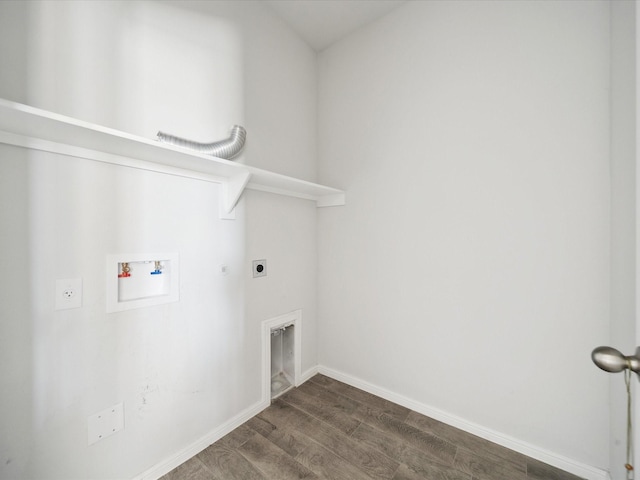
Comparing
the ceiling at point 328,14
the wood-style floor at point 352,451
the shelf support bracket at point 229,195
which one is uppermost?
the ceiling at point 328,14

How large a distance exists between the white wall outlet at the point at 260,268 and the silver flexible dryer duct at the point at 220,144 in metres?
0.75

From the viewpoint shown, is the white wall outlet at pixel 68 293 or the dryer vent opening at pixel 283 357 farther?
the dryer vent opening at pixel 283 357

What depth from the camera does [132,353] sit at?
127 cm

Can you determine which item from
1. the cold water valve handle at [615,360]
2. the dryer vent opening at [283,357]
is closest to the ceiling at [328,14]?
the cold water valve handle at [615,360]

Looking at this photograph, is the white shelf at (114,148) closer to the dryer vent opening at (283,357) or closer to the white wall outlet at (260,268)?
the white wall outlet at (260,268)

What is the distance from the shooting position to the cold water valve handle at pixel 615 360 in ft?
2.03

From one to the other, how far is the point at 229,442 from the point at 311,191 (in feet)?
6.01

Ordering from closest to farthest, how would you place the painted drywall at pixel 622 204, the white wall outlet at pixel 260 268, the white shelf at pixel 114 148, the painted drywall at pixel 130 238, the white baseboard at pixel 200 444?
1. the white shelf at pixel 114 148
2. the painted drywall at pixel 130 238
3. the painted drywall at pixel 622 204
4. the white baseboard at pixel 200 444
5. the white wall outlet at pixel 260 268

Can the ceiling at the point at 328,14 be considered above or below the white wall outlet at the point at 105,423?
above

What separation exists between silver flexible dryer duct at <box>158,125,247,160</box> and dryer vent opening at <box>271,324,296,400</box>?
1.43 m

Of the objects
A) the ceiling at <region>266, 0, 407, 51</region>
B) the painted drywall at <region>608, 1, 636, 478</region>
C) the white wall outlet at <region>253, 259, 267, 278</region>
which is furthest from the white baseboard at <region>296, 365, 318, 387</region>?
the ceiling at <region>266, 0, 407, 51</region>

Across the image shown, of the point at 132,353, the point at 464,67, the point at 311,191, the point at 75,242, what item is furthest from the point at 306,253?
the point at 464,67

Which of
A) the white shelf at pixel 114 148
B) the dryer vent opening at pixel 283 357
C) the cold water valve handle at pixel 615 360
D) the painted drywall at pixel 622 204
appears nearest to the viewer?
the cold water valve handle at pixel 615 360

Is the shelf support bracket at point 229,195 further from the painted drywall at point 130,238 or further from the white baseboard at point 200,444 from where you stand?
the white baseboard at point 200,444
